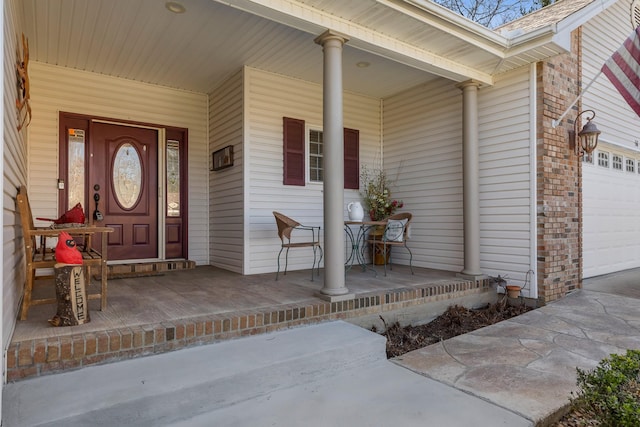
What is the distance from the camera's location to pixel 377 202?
5934 mm

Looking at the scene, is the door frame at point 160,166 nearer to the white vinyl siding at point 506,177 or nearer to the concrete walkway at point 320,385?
the concrete walkway at point 320,385

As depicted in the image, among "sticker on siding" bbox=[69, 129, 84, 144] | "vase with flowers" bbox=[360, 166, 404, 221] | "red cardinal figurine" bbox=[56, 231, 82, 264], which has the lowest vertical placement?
"red cardinal figurine" bbox=[56, 231, 82, 264]

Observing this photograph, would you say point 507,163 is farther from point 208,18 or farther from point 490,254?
point 208,18

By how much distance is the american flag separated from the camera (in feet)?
11.5

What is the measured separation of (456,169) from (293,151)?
2.25 meters

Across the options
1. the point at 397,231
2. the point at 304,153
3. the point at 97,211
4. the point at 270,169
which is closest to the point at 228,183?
the point at 270,169

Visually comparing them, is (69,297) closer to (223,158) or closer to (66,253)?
(66,253)

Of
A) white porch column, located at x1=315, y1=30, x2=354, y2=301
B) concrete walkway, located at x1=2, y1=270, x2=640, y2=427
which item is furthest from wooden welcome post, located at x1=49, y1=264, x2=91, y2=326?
white porch column, located at x1=315, y1=30, x2=354, y2=301

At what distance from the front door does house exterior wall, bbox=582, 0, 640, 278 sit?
605cm

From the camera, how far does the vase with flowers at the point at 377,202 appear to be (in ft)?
19.3

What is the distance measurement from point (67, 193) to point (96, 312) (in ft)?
8.91

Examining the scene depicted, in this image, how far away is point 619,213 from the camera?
6102 mm

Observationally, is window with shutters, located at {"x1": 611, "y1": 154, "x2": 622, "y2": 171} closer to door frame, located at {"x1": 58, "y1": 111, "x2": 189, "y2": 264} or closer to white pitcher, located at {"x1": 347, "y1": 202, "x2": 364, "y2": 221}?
white pitcher, located at {"x1": 347, "y1": 202, "x2": 364, "y2": 221}

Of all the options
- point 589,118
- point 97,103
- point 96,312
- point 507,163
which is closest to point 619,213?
point 589,118
